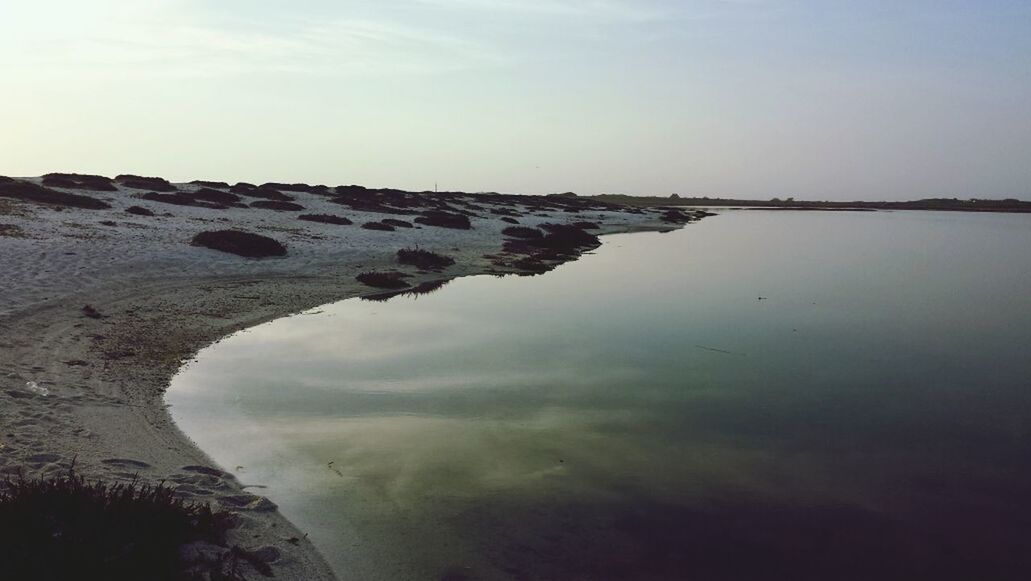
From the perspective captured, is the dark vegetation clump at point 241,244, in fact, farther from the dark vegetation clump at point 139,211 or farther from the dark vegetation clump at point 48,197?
the dark vegetation clump at point 48,197

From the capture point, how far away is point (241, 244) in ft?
83.0

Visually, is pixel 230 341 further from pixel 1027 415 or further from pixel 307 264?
pixel 1027 415

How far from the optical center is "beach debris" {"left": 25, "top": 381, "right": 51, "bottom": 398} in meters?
9.50

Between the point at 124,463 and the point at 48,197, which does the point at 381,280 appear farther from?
the point at 48,197

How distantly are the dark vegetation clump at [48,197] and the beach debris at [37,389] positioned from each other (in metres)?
25.5

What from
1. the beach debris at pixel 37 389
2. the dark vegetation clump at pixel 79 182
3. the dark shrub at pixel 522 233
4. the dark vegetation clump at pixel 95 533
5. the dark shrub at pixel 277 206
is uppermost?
the dark vegetation clump at pixel 79 182

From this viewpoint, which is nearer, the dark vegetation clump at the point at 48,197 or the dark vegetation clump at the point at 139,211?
the dark vegetation clump at the point at 139,211

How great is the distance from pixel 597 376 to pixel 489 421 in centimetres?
325

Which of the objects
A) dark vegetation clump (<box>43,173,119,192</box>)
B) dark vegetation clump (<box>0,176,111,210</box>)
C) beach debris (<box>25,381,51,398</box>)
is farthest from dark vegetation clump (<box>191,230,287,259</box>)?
dark vegetation clump (<box>43,173,119,192</box>)

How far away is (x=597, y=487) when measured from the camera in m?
7.72

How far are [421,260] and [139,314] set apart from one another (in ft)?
44.9

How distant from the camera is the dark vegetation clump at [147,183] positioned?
4473 centimetres

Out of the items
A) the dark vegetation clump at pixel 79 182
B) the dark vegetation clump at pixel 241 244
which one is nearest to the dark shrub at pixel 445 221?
the dark vegetation clump at pixel 241 244

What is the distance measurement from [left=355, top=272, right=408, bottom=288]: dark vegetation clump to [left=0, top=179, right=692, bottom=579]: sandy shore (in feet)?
1.67
